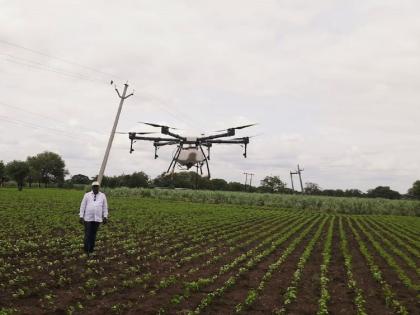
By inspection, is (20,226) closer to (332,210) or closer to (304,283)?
(304,283)

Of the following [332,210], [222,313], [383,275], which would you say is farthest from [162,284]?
[332,210]

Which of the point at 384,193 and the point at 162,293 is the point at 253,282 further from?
the point at 384,193

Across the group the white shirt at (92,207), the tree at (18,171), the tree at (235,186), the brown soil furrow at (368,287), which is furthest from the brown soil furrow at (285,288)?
the tree at (235,186)

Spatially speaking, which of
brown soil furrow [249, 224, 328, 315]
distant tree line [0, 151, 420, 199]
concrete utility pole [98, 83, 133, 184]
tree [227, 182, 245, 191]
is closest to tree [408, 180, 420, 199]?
distant tree line [0, 151, 420, 199]

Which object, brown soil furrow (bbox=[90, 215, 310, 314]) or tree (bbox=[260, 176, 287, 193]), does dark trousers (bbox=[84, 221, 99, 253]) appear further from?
tree (bbox=[260, 176, 287, 193])

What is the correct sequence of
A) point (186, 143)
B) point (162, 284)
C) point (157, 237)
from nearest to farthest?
1. point (162, 284)
2. point (157, 237)
3. point (186, 143)

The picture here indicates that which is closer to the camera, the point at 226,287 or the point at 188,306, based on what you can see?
the point at 188,306

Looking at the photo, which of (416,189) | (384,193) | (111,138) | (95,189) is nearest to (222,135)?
(111,138)
